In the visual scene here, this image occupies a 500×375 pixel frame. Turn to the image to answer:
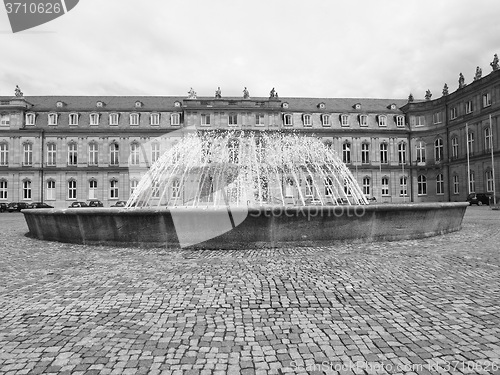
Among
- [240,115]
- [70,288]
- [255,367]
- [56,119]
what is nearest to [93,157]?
[56,119]

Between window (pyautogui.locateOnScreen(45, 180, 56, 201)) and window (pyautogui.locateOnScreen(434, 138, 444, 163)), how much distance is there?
58992mm

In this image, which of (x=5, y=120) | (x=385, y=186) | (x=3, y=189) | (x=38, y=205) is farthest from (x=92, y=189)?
(x=385, y=186)

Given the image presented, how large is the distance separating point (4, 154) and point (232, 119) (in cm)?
3502

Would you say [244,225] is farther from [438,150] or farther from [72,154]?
[438,150]

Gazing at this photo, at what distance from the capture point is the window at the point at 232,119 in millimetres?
53188

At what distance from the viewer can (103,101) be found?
58.6 meters

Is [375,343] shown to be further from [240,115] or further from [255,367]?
[240,115]

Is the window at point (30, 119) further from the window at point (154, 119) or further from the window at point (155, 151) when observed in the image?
the window at point (155, 151)

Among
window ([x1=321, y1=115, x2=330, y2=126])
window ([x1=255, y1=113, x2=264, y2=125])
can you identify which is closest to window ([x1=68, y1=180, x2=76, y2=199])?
window ([x1=255, y1=113, x2=264, y2=125])

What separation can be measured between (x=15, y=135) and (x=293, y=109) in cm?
4276

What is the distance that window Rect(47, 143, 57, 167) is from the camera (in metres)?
55.2

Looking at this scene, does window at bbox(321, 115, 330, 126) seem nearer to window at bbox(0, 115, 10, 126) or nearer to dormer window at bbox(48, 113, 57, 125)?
dormer window at bbox(48, 113, 57, 125)

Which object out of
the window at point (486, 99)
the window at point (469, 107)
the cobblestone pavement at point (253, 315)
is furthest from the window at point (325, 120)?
the cobblestone pavement at point (253, 315)

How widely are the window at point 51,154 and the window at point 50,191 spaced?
2.79m
